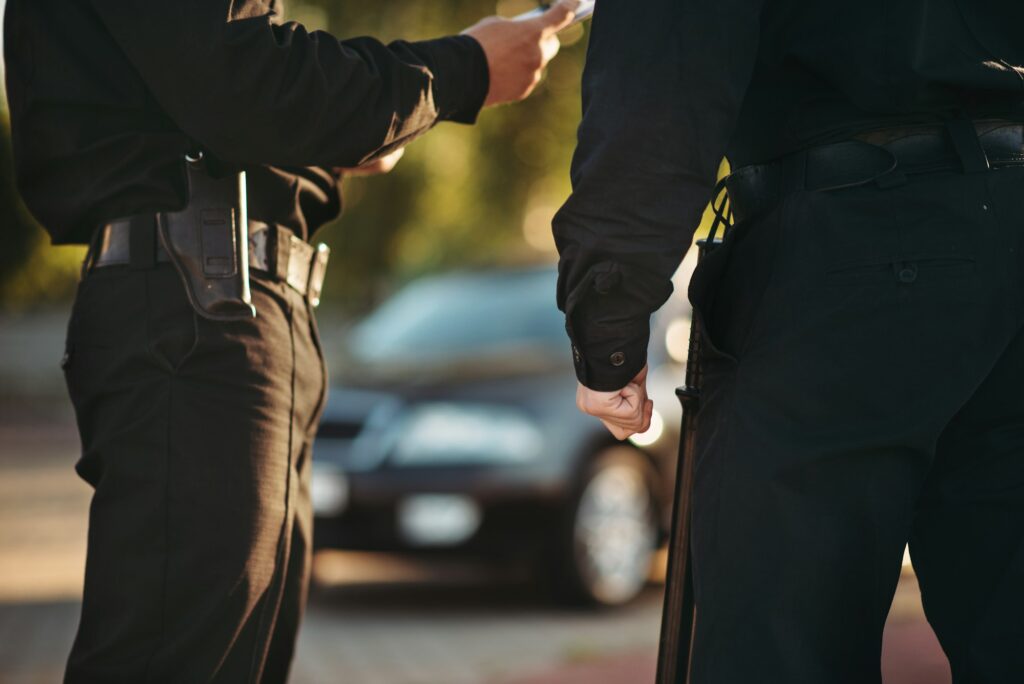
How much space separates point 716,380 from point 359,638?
4.06 meters

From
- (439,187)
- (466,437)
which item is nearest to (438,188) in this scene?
(439,187)

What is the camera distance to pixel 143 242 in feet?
7.57

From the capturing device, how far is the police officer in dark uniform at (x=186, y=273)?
220 cm

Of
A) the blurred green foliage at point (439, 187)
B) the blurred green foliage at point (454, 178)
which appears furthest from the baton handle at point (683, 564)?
the blurred green foliage at point (439, 187)

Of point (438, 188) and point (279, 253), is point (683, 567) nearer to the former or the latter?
point (279, 253)

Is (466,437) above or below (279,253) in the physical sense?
below

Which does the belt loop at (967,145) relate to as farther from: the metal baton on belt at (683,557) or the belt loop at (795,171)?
the metal baton on belt at (683,557)

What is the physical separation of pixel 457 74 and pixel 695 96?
2.24 feet

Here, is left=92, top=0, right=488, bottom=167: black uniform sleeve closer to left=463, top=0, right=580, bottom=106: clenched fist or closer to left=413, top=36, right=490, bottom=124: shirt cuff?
left=413, top=36, right=490, bottom=124: shirt cuff

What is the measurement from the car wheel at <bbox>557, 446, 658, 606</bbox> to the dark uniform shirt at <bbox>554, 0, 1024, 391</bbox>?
4270mm

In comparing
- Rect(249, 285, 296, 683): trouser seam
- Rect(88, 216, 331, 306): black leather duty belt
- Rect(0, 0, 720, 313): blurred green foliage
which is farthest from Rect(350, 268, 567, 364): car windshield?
Rect(0, 0, 720, 313): blurred green foliage

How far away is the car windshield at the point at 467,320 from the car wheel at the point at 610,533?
724mm

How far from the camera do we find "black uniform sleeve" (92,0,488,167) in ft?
7.18

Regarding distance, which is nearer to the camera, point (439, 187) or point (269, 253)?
point (269, 253)
